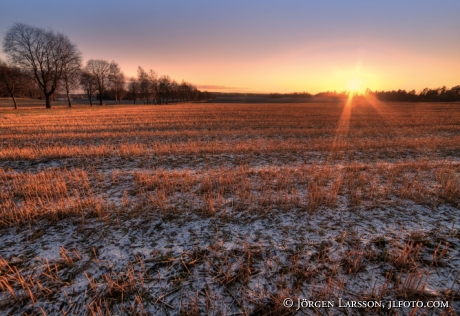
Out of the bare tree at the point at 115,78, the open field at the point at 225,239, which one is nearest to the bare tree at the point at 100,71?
the bare tree at the point at 115,78

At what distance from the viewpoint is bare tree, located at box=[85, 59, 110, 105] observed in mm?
62750

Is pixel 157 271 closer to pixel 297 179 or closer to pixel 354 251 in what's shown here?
pixel 354 251

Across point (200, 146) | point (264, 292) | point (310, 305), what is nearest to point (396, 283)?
point (310, 305)

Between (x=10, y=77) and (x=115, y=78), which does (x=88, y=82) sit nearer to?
(x=115, y=78)

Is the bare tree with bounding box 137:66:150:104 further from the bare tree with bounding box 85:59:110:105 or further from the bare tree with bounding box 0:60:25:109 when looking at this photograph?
the bare tree with bounding box 0:60:25:109

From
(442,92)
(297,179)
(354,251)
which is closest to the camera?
(354,251)

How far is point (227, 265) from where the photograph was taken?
354 centimetres

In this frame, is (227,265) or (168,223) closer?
(227,265)

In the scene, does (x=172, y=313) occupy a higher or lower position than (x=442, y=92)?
lower

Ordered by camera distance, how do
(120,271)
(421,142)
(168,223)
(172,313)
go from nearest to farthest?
(172,313)
(120,271)
(168,223)
(421,142)

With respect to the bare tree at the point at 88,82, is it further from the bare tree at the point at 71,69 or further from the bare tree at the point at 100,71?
the bare tree at the point at 71,69

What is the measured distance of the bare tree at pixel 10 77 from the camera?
122ft

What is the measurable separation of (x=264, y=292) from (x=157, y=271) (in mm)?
1708

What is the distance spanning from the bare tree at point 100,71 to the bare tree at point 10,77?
23.2 m
